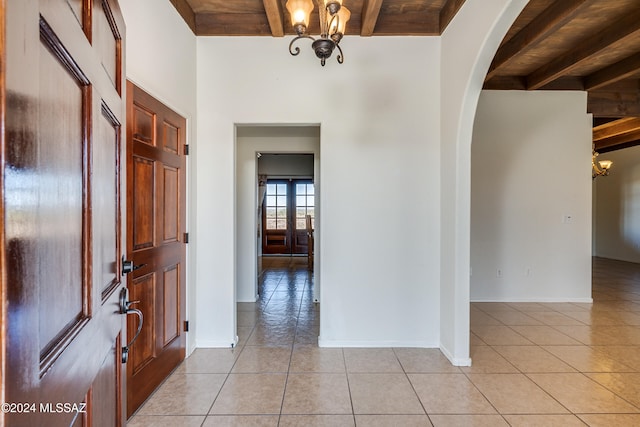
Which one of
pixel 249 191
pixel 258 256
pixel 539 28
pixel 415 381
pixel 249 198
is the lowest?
pixel 415 381

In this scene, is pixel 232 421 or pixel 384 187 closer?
pixel 232 421

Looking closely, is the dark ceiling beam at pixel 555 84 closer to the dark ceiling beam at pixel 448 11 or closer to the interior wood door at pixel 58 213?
the dark ceiling beam at pixel 448 11

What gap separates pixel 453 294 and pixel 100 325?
265cm

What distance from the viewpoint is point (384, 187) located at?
313cm

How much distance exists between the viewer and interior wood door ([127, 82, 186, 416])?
7.01 feet

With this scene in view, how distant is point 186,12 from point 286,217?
728cm

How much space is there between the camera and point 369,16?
287 cm

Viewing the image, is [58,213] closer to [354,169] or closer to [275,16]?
[354,169]

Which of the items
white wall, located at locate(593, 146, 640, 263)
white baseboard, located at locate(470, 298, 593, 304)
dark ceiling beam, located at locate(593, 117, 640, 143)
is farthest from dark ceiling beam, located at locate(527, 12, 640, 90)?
white wall, located at locate(593, 146, 640, 263)

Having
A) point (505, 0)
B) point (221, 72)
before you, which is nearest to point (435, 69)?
point (505, 0)

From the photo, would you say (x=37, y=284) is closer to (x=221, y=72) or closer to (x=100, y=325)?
(x=100, y=325)

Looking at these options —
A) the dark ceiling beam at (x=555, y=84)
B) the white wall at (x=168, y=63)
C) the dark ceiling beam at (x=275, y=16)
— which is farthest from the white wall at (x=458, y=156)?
the white wall at (x=168, y=63)

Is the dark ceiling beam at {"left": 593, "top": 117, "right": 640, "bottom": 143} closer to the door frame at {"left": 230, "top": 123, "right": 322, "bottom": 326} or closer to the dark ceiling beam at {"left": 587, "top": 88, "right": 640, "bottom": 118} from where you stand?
the dark ceiling beam at {"left": 587, "top": 88, "right": 640, "bottom": 118}

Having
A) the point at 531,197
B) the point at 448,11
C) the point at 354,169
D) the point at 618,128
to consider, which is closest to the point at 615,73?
the point at 531,197
